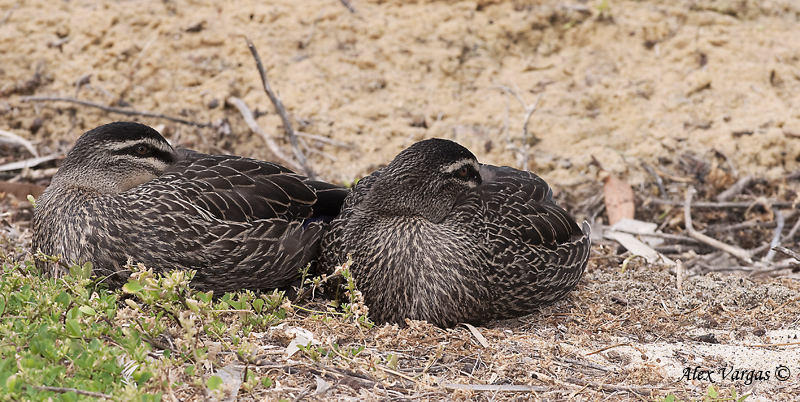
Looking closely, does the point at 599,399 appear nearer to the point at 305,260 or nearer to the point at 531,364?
the point at 531,364

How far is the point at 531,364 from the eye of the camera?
4.13m

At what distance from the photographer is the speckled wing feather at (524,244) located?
4.79 m

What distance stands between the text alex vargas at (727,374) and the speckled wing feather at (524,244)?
1.06 m

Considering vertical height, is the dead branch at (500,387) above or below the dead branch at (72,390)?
below

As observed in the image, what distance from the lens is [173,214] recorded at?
469cm

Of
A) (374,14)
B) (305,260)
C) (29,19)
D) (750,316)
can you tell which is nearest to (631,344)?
(750,316)

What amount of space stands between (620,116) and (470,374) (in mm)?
5076

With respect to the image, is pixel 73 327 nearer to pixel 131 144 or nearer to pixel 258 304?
pixel 258 304

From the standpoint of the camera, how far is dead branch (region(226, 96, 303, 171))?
7.44 metres

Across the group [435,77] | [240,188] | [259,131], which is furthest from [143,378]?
[435,77]

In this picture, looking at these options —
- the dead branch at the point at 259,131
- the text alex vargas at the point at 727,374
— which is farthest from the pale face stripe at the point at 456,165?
the dead branch at the point at 259,131

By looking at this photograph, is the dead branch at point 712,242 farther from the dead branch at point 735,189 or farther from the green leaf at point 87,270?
the green leaf at point 87,270

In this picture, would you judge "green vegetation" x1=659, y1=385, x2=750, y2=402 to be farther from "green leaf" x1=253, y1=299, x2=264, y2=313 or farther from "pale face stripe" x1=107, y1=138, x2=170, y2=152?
"pale face stripe" x1=107, y1=138, x2=170, y2=152

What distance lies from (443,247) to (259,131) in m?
3.62
